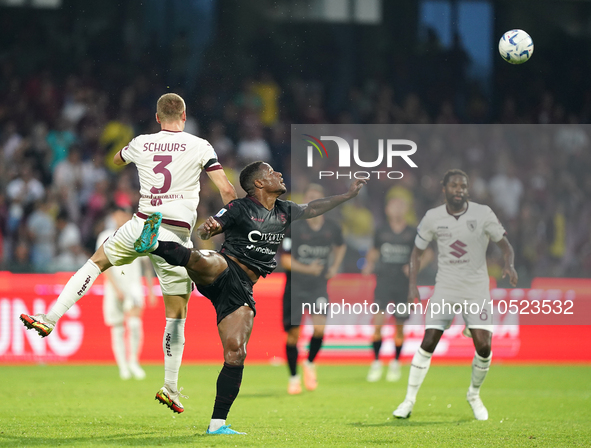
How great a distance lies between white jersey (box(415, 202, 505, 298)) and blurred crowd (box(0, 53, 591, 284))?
6142 mm

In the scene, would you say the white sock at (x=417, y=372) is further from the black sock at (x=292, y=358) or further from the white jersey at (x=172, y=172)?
the white jersey at (x=172, y=172)

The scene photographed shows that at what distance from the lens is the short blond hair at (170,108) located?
23.8ft

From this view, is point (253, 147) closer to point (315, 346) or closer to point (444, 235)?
point (315, 346)

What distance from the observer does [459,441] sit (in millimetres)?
6547

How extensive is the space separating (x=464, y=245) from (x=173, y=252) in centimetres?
332

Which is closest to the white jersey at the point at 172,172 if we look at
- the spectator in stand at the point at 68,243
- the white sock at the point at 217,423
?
the white sock at the point at 217,423

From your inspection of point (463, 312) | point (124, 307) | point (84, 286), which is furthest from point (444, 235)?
point (124, 307)

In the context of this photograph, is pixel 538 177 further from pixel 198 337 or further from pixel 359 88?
pixel 198 337

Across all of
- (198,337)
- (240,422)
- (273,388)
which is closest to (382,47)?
(198,337)

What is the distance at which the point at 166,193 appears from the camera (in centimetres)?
716

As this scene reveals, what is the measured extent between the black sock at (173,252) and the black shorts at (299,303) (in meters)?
4.30

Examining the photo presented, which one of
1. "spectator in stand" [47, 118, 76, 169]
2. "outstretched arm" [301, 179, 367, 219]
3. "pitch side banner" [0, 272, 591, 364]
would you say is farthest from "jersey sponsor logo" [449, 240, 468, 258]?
"spectator in stand" [47, 118, 76, 169]

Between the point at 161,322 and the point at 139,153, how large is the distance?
731 cm

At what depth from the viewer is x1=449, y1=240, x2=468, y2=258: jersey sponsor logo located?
27.2ft
